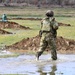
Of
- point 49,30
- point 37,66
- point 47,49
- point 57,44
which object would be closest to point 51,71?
point 37,66

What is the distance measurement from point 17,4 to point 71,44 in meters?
113

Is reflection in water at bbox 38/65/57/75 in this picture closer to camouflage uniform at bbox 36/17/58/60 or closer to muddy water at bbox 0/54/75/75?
muddy water at bbox 0/54/75/75

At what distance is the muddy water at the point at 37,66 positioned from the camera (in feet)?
49.1

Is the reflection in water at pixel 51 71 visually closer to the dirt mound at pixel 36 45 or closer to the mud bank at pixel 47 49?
the mud bank at pixel 47 49

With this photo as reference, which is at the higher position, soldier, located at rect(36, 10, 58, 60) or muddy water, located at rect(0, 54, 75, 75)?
soldier, located at rect(36, 10, 58, 60)

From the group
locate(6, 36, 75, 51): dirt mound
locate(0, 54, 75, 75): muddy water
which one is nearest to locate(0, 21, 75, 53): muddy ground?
locate(6, 36, 75, 51): dirt mound

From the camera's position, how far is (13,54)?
20984mm

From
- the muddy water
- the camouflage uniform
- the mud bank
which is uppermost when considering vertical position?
the camouflage uniform

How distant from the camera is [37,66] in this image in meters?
16.5

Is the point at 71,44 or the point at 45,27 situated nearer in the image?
the point at 45,27

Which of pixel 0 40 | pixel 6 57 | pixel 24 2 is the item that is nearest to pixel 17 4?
pixel 24 2

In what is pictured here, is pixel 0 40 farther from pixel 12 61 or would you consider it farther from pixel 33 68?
pixel 33 68

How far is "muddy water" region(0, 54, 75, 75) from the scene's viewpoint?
14977mm

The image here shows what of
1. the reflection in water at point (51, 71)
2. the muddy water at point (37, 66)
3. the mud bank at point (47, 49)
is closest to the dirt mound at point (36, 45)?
the mud bank at point (47, 49)
